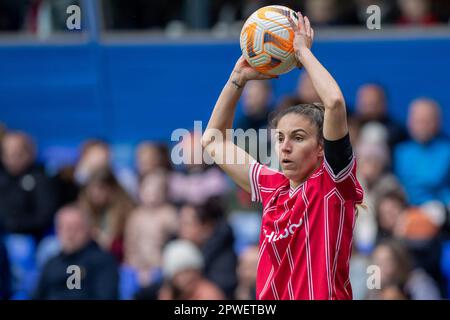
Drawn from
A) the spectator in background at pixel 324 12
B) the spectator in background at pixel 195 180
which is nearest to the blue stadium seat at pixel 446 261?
the spectator in background at pixel 195 180

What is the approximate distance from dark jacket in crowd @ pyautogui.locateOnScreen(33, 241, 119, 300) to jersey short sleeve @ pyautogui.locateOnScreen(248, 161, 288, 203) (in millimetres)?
3533

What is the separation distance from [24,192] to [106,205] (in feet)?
3.19

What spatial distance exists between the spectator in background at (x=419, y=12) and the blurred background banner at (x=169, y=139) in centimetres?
1

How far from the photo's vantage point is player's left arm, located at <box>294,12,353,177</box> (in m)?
4.89

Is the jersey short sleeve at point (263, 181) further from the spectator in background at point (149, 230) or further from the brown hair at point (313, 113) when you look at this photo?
the spectator in background at point (149, 230)

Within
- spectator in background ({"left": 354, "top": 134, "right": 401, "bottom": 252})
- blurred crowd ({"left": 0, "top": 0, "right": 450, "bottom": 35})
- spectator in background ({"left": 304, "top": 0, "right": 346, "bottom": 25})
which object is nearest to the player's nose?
spectator in background ({"left": 354, "top": 134, "right": 401, "bottom": 252})

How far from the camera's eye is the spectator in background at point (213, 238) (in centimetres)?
902

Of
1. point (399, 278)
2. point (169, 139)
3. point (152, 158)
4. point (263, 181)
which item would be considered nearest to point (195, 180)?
point (152, 158)

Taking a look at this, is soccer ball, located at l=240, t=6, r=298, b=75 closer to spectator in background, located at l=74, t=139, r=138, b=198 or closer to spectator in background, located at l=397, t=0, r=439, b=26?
spectator in background, located at l=74, t=139, r=138, b=198

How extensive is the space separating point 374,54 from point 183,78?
6.39 feet

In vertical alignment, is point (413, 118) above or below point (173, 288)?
above

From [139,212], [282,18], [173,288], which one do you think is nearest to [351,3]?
[139,212]
